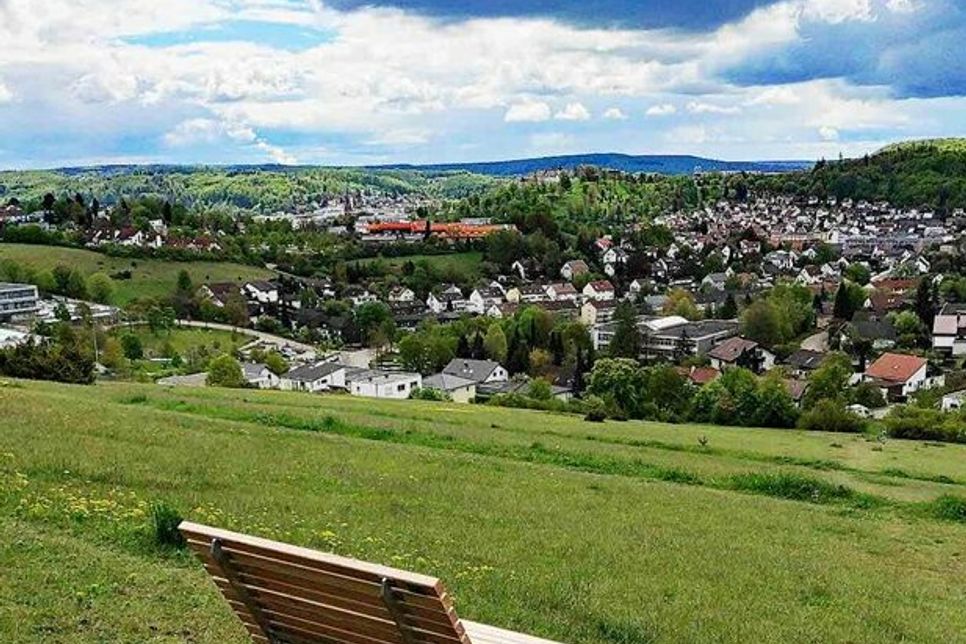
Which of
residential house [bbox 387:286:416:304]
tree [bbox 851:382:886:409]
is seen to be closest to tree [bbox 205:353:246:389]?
tree [bbox 851:382:886:409]

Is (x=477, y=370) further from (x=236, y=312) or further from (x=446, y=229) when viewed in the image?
(x=446, y=229)

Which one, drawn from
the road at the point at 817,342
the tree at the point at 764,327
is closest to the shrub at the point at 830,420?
the road at the point at 817,342

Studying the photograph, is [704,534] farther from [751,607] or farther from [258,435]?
[258,435]

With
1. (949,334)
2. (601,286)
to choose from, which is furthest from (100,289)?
(949,334)

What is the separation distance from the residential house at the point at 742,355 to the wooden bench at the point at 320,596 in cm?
8609

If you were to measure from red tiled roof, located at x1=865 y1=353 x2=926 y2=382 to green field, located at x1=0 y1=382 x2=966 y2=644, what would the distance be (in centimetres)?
5720

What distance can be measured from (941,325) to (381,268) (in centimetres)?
8185

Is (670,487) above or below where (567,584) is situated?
below

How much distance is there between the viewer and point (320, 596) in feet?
17.8

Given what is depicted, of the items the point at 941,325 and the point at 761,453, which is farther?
the point at 941,325

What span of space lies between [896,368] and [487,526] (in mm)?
75559

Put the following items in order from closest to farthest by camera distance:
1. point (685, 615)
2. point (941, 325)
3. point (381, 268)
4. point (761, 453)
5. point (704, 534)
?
point (685, 615)
point (704, 534)
point (761, 453)
point (941, 325)
point (381, 268)

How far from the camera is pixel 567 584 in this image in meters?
10.2

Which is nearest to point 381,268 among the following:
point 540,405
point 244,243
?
point 244,243
